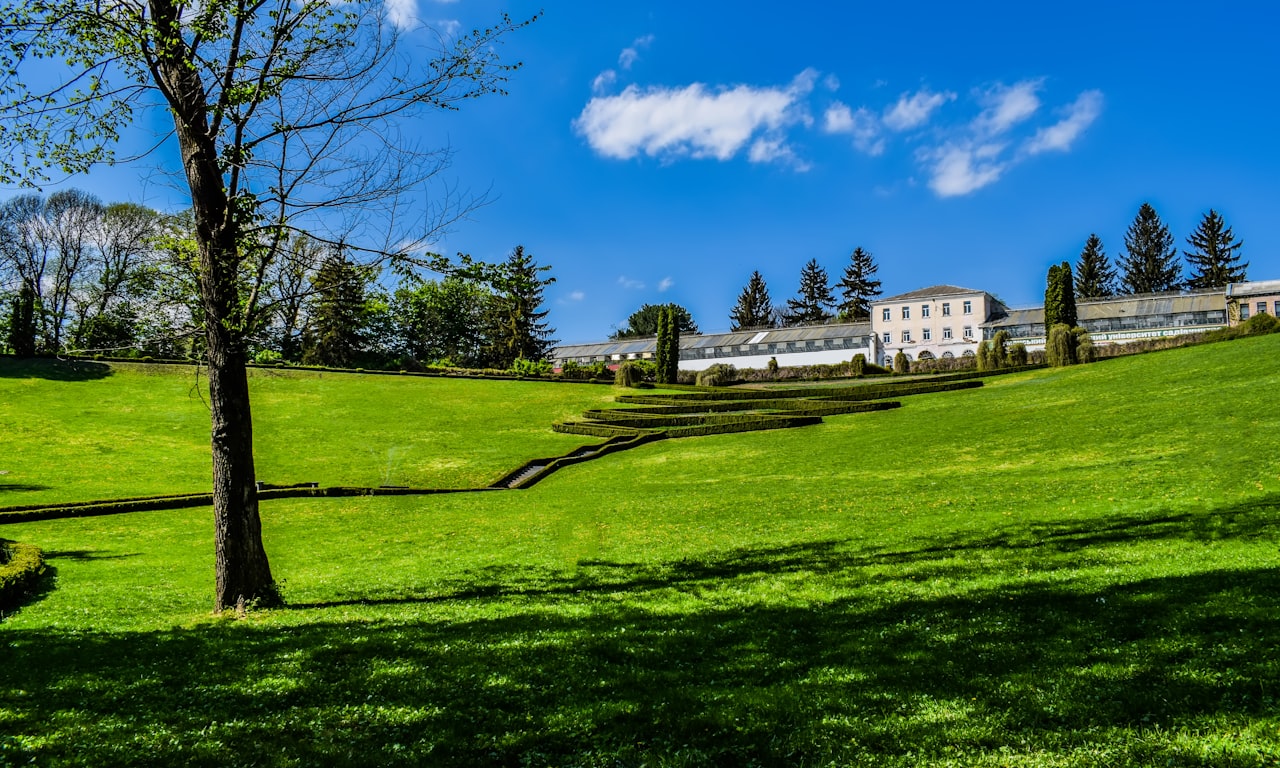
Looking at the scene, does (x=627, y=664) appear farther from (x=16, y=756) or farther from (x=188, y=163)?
(x=188, y=163)

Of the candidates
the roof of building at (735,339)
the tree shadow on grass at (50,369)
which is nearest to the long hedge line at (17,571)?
the tree shadow on grass at (50,369)

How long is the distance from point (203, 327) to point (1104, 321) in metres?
87.0

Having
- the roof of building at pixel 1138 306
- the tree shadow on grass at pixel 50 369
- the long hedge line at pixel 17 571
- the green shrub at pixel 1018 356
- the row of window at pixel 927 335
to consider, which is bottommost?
the long hedge line at pixel 17 571

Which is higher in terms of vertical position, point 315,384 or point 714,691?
point 315,384

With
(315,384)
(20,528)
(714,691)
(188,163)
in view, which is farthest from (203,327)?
(315,384)

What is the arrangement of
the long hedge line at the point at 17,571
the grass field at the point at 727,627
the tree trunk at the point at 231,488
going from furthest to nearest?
the long hedge line at the point at 17,571, the tree trunk at the point at 231,488, the grass field at the point at 727,627

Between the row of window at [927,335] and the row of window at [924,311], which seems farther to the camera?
the row of window at [924,311]

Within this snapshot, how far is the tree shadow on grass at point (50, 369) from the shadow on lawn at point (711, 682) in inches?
1615

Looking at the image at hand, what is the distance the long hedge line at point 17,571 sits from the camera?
10.2 metres

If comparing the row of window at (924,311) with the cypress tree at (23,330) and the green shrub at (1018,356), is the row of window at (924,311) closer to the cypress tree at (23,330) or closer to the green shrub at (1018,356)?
the green shrub at (1018,356)

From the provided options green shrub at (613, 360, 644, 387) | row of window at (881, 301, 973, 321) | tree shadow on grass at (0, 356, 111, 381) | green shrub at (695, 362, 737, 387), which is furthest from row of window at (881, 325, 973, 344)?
tree shadow on grass at (0, 356, 111, 381)

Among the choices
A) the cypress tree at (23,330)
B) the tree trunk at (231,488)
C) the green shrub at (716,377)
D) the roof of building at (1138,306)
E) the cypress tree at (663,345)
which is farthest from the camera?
the roof of building at (1138,306)

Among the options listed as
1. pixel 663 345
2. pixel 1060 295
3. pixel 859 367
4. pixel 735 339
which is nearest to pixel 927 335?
pixel 735 339

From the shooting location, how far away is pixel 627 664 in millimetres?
Result: 6730
